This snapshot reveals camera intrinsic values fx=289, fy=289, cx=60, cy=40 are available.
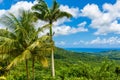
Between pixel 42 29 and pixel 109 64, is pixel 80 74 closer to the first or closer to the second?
pixel 109 64

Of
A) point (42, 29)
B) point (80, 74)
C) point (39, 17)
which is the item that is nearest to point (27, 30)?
point (42, 29)

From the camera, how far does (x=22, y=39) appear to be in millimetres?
32469

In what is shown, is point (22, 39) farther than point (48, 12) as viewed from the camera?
No

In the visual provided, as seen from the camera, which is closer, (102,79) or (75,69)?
(102,79)

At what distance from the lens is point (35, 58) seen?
33.4 m

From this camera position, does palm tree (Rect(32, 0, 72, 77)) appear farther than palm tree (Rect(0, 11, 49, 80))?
Yes

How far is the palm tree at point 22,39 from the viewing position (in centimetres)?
3178

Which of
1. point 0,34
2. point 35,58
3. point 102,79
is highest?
point 0,34

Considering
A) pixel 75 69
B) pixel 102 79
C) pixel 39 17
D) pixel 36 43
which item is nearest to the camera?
pixel 36 43

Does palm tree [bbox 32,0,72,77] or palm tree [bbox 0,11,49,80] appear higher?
palm tree [bbox 32,0,72,77]

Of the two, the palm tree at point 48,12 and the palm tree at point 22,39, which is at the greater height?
the palm tree at point 48,12

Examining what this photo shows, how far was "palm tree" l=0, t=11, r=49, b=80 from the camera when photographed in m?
31.8

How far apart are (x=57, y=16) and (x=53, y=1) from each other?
2.73 meters

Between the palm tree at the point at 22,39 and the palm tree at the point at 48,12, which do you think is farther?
the palm tree at the point at 48,12
